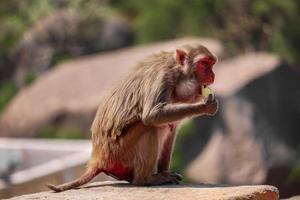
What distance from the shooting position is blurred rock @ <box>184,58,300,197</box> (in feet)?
49.8

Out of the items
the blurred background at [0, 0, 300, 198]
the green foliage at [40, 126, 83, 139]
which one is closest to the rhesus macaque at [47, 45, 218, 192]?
the blurred background at [0, 0, 300, 198]

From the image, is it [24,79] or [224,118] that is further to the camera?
[24,79]

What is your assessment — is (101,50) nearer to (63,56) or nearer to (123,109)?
(63,56)

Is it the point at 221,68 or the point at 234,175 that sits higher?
the point at 221,68

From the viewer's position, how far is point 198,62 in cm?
667

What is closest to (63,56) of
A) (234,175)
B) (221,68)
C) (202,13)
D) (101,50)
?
(101,50)

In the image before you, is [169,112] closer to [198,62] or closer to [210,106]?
[210,106]

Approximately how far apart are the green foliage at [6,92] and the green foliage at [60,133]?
3.63 meters

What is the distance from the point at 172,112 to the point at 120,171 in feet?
1.79

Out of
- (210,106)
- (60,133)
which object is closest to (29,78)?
(60,133)

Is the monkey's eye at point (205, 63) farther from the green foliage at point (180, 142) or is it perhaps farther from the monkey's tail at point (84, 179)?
the green foliage at point (180, 142)

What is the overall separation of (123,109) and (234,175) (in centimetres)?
868

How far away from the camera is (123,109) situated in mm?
6582

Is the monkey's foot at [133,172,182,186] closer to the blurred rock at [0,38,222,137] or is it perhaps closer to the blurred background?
the blurred background
